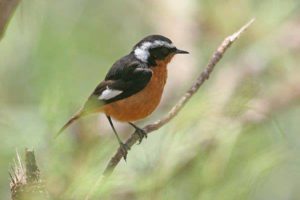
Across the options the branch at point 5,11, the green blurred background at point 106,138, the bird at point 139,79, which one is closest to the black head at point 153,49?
the bird at point 139,79

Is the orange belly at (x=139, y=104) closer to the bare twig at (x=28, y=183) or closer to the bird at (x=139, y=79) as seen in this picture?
the bird at (x=139, y=79)

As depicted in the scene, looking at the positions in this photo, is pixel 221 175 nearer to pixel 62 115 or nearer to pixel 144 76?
pixel 62 115

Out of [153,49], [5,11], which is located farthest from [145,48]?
[5,11]

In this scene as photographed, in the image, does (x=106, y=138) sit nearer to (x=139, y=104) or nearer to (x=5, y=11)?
(x=5, y=11)

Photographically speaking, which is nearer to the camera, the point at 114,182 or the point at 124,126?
the point at 114,182

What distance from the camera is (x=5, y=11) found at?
1.51 feet

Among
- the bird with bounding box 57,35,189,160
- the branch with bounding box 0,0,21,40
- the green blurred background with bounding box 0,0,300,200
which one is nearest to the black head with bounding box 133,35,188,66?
the bird with bounding box 57,35,189,160

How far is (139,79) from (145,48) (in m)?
0.11

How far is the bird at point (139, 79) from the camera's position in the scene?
1.10m

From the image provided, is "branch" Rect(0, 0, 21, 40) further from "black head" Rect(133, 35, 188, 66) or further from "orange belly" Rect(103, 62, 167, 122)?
"black head" Rect(133, 35, 188, 66)

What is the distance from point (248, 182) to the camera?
460 mm

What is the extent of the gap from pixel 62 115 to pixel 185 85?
33.4 inches

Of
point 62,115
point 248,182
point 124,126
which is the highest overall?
point 62,115

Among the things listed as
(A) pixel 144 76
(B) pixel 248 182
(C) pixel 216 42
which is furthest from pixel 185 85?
(B) pixel 248 182
